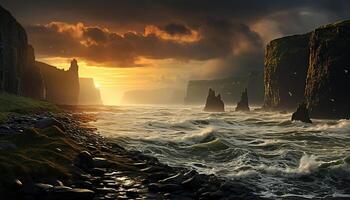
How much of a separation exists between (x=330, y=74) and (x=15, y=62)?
90.1m

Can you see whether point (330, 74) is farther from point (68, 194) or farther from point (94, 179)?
point (68, 194)

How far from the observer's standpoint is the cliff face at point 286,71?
510 feet

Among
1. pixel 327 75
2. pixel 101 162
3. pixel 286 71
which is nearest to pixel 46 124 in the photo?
pixel 101 162

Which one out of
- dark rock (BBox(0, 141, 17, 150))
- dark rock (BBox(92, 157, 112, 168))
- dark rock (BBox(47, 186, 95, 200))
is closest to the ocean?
dark rock (BBox(92, 157, 112, 168))

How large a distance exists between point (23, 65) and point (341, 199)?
414ft

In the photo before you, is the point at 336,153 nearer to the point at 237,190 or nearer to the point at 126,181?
the point at 237,190

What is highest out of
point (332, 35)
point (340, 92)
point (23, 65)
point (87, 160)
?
point (332, 35)

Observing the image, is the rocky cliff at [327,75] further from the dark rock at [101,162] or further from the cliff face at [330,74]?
the dark rock at [101,162]

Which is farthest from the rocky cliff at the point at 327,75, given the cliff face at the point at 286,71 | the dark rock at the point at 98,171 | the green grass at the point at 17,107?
the dark rock at the point at 98,171

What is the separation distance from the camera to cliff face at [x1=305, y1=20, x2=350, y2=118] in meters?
104

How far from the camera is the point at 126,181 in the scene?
18.3 metres

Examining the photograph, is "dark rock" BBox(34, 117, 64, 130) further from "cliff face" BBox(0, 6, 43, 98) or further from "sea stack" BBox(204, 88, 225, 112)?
"sea stack" BBox(204, 88, 225, 112)

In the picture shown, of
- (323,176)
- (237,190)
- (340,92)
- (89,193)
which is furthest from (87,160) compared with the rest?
(340,92)

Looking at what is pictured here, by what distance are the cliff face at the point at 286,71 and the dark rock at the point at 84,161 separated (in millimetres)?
141514
